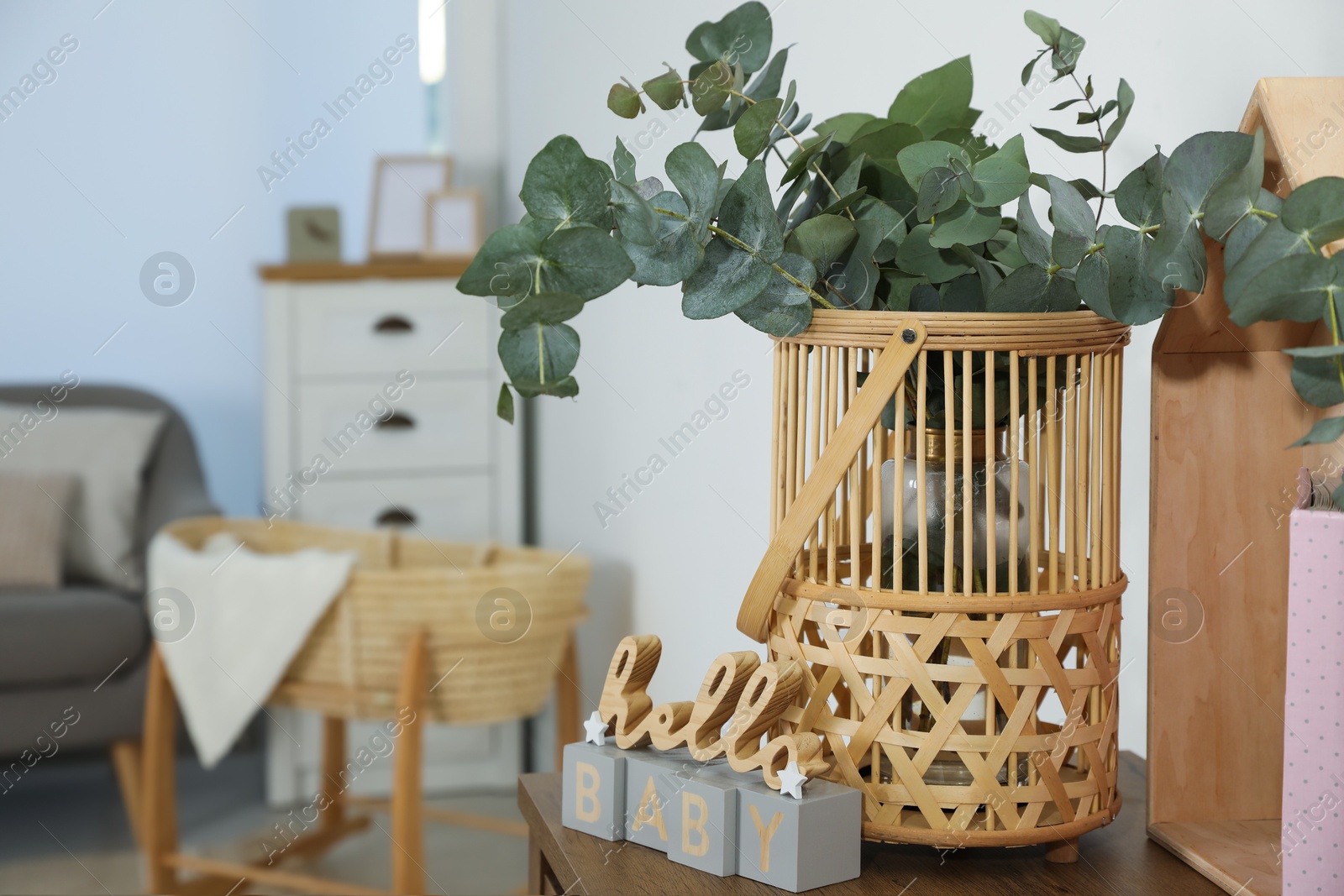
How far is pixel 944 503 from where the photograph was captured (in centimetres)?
58

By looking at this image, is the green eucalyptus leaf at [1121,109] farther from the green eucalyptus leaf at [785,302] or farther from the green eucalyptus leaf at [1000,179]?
the green eucalyptus leaf at [785,302]

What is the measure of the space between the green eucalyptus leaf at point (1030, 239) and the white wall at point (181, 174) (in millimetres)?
2363

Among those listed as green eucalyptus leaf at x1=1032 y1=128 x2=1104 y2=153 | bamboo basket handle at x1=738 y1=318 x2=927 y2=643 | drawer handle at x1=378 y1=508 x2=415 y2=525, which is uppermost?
green eucalyptus leaf at x1=1032 y1=128 x2=1104 y2=153

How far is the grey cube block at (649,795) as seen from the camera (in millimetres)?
572

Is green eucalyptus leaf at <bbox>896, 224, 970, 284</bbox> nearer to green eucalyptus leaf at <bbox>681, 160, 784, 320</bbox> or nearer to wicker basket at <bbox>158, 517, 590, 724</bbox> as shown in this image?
green eucalyptus leaf at <bbox>681, 160, 784, 320</bbox>

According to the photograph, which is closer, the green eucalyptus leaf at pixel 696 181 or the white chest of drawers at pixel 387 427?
the green eucalyptus leaf at pixel 696 181

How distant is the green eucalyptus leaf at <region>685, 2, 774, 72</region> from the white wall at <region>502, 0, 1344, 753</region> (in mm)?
305

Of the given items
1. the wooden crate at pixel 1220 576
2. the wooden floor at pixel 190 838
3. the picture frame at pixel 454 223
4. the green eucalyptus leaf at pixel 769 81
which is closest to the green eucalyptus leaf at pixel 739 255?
the green eucalyptus leaf at pixel 769 81

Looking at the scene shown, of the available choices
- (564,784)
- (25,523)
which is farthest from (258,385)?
(564,784)

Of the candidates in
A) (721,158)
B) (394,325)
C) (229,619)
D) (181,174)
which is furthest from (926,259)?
(181,174)

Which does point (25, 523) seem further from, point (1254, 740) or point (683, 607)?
point (1254, 740)

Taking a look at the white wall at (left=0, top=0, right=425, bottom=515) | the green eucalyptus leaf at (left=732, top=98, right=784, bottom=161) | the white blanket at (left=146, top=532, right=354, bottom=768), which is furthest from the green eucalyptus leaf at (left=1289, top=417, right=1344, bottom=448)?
the white wall at (left=0, top=0, right=425, bottom=515)

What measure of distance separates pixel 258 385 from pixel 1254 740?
2.49m

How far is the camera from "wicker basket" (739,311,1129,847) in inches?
21.2
